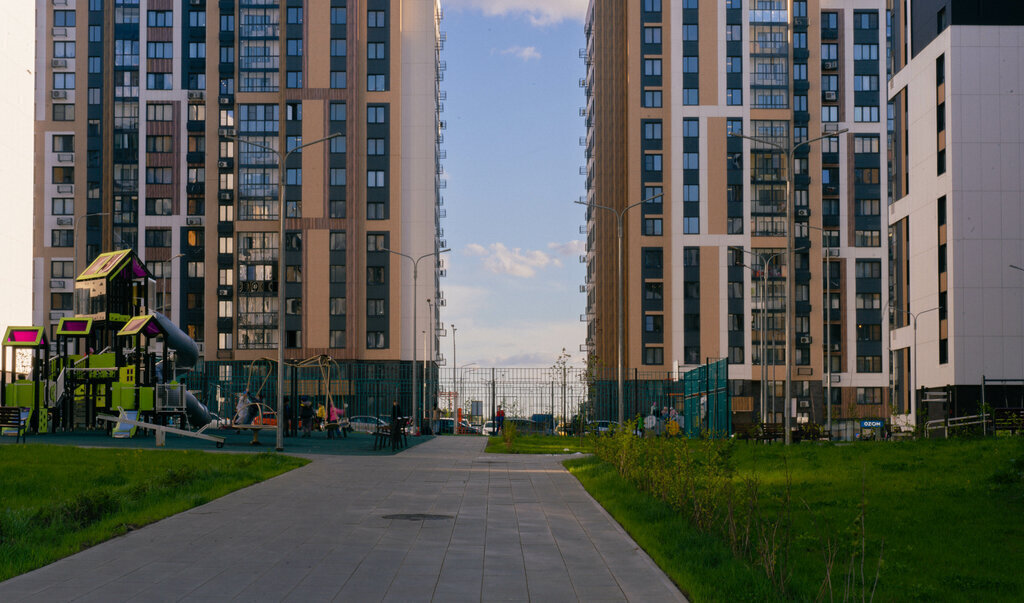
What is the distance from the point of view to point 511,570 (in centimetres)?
1061

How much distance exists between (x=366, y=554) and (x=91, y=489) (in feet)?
26.2

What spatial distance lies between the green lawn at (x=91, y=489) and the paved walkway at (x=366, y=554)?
1.23ft

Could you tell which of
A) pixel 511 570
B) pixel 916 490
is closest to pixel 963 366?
pixel 916 490

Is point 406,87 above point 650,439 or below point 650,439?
above

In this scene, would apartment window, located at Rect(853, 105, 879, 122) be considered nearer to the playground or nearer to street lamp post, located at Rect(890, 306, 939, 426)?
street lamp post, located at Rect(890, 306, 939, 426)

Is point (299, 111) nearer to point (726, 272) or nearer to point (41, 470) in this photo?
point (726, 272)

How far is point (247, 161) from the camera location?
96625 millimetres

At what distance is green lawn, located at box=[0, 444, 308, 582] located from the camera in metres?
12.0

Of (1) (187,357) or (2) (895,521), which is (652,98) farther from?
(2) (895,521)

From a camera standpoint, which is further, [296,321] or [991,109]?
[296,321]

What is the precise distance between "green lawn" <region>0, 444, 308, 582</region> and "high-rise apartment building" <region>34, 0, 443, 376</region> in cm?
6713

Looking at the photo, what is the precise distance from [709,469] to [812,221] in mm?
89807

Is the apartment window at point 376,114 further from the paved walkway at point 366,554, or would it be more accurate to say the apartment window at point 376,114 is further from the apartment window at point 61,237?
the paved walkway at point 366,554

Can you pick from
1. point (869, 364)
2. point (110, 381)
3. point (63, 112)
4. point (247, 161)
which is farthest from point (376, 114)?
point (110, 381)
